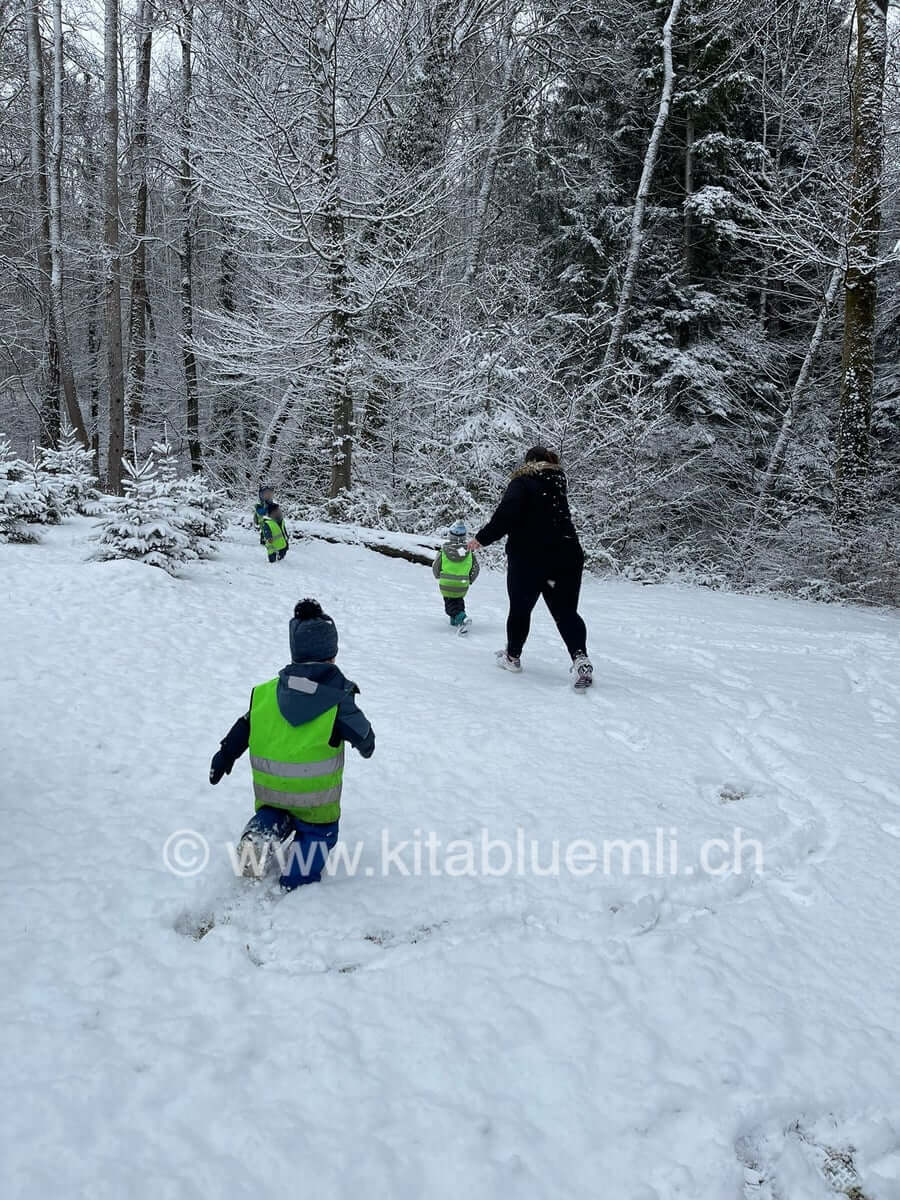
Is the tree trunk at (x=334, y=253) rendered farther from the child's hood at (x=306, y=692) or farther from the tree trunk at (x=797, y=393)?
the child's hood at (x=306, y=692)

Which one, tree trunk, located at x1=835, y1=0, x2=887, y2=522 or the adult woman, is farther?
tree trunk, located at x1=835, y1=0, x2=887, y2=522

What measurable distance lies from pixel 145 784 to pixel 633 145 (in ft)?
63.8

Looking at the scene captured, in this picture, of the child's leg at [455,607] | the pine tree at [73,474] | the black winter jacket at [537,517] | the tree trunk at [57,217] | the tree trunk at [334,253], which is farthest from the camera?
the tree trunk at [57,217]

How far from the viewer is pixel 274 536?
1088cm

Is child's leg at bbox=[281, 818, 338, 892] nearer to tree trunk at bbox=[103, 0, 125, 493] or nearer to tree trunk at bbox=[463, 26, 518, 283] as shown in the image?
tree trunk at bbox=[103, 0, 125, 493]

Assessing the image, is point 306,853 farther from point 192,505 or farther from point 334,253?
point 334,253

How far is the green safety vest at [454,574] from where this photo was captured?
7.35 meters

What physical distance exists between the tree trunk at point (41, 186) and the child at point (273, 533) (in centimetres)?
716

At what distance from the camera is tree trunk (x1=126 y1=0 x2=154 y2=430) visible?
54.6 ft

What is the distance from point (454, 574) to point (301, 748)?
464 centimetres

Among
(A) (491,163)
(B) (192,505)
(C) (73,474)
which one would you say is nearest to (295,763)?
(B) (192,505)

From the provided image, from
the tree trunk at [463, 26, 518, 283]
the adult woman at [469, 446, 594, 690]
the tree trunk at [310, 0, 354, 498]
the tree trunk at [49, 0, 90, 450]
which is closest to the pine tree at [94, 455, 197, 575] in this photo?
the adult woman at [469, 446, 594, 690]

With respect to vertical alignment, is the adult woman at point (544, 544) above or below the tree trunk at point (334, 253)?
below

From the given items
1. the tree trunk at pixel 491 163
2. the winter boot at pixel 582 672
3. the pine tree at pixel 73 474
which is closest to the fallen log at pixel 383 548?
the pine tree at pixel 73 474
